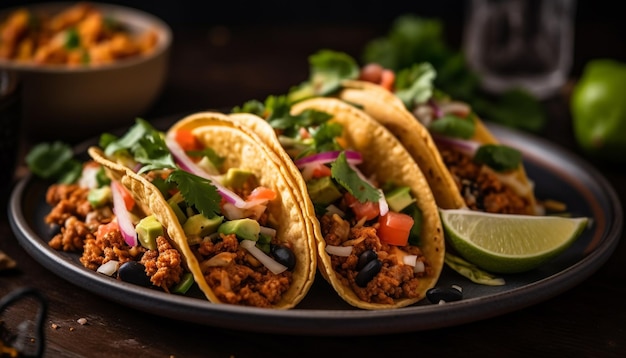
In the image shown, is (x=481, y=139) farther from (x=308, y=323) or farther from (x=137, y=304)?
(x=137, y=304)

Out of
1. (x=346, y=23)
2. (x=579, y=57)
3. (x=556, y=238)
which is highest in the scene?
(x=556, y=238)

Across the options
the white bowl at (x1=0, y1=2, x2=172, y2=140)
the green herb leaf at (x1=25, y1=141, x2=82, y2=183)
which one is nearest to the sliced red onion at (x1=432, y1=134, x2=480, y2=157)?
the green herb leaf at (x1=25, y1=141, x2=82, y2=183)

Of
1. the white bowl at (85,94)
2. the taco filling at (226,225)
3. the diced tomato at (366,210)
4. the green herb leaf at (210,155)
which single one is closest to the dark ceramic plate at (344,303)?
the taco filling at (226,225)

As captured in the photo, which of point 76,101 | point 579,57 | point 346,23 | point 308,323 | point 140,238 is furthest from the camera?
point 346,23

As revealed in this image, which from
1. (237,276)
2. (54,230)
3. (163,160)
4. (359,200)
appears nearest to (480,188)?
(359,200)

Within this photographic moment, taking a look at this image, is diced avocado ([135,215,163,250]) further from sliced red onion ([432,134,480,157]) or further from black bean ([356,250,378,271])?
sliced red onion ([432,134,480,157])

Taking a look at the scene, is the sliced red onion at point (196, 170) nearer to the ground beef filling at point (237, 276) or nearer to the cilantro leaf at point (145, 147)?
the cilantro leaf at point (145, 147)

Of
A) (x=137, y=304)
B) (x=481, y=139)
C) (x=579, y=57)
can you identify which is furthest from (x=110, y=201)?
(x=579, y=57)
